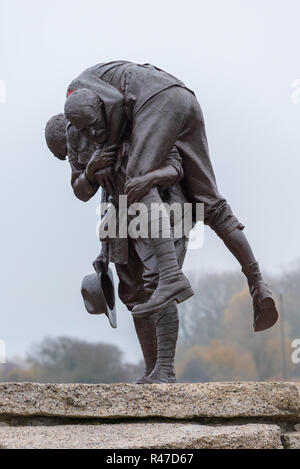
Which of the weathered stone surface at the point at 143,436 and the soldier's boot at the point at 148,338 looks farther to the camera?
the soldier's boot at the point at 148,338

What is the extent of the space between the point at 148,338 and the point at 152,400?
114 cm

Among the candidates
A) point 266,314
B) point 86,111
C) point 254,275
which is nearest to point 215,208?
point 254,275

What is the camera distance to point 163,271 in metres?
4.58

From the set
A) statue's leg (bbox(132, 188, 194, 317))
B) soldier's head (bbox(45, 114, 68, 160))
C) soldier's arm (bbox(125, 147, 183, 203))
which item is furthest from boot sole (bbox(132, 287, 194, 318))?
soldier's head (bbox(45, 114, 68, 160))

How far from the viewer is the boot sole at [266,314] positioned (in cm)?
512

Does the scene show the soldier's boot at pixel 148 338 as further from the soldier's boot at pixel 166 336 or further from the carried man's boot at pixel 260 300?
the carried man's boot at pixel 260 300

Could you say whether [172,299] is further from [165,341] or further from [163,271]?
[165,341]

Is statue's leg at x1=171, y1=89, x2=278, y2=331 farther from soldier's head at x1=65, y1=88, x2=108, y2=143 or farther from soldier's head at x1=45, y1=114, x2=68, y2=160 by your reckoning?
soldier's head at x1=45, y1=114, x2=68, y2=160

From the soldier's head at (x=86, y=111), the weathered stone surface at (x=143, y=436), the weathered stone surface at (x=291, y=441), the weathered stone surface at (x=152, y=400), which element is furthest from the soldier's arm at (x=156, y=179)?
the weathered stone surface at (x=291, y=441)

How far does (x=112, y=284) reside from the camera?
5523mm

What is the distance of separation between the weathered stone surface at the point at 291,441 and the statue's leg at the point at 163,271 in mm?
911

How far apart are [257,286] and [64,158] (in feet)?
5.25
